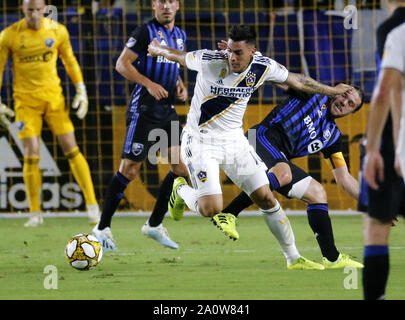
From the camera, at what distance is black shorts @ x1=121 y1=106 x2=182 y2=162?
25.9 feet

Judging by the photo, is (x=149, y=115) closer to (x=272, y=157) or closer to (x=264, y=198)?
(x=272, y=157)

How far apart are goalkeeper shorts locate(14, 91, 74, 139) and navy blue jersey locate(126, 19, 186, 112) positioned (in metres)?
1.93

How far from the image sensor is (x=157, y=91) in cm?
754

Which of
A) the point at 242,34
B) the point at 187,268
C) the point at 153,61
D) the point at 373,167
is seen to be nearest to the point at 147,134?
the point at 153,61

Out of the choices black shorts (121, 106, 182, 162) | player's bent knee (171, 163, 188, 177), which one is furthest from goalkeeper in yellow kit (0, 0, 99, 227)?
player's bent knee (171, 163, 188, 177)

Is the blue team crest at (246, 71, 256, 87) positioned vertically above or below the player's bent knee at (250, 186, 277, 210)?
above

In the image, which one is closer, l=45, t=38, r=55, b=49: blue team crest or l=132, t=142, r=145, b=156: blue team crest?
l=132, t=142, r=145, b=156: blue team crest

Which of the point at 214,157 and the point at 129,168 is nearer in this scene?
the point at 214,157

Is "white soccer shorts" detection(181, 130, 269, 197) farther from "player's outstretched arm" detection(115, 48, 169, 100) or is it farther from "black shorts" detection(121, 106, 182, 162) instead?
"black shorts" detection(121, 106, 182, 162)

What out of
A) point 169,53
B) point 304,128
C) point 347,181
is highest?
point 169,53

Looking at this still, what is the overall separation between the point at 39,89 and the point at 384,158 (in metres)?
6.34

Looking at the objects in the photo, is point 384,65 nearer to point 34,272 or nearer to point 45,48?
point 34,272

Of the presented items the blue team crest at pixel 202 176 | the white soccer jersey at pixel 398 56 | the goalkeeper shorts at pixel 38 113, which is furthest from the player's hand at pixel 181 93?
the white soccer jersey at pixel 398 56

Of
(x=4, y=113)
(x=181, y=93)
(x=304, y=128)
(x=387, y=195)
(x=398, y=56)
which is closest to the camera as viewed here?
(x=398, y=56)
